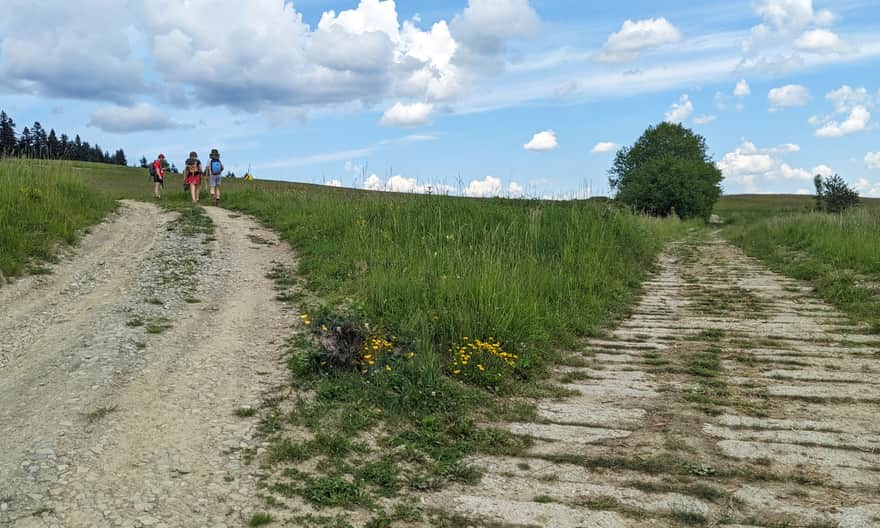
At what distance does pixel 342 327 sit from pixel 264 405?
1.01 m

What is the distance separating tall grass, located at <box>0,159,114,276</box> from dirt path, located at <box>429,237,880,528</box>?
26.0ft

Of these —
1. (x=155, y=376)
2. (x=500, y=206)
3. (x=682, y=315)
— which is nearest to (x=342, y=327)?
(x=155, y=376)

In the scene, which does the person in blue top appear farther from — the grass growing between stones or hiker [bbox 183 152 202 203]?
the grass growing between stones

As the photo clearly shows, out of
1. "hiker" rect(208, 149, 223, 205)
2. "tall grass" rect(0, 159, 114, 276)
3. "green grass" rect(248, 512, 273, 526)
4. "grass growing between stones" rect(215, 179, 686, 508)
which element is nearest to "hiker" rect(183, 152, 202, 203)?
"hiker" rect(208, 149, 223, 205)

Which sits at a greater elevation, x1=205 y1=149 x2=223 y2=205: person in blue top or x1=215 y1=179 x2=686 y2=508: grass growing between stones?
x1=205 y1=149 x2=223 y2=205: person in blue top

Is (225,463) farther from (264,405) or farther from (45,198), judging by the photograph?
(45,198)

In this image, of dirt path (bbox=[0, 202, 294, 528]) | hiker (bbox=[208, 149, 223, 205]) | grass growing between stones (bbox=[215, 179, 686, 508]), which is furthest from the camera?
hiker (bbox=[208, 149, 223, 205])

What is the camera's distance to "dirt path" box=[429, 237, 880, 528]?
12.0ft

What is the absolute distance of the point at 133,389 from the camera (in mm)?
5148

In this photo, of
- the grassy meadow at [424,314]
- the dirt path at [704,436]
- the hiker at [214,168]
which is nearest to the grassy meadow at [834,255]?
the dirt path at [704,436]

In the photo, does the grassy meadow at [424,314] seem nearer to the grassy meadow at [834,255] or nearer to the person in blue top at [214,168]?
the grassy meadow at [834,255]

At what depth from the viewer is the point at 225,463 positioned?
4.11 m

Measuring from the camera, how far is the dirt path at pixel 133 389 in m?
3.61

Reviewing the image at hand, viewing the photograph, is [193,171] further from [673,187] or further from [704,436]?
[673,187]
